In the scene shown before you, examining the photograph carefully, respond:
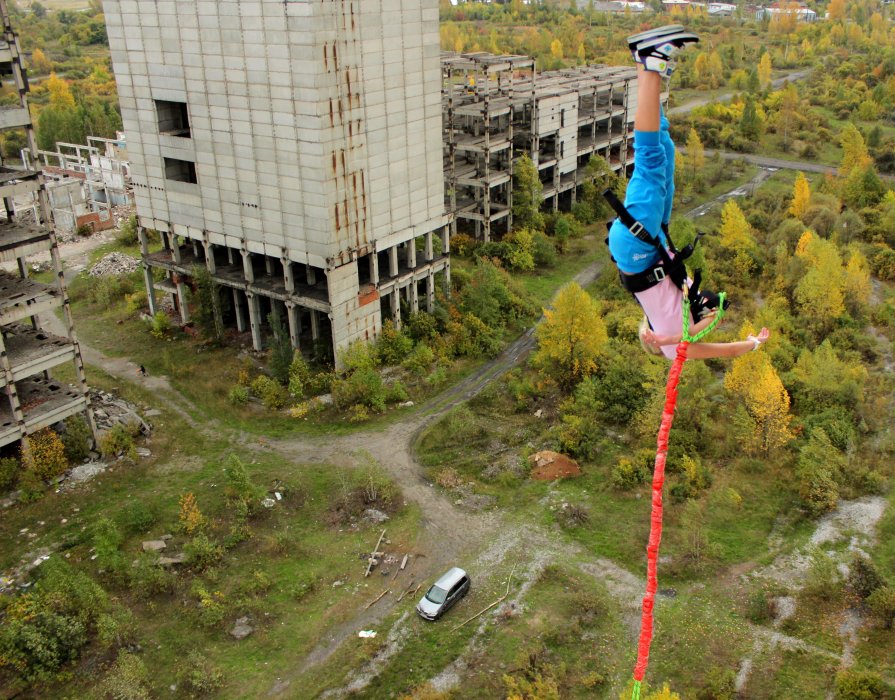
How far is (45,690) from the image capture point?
86.6 ft

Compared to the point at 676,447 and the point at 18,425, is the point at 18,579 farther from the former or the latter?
the point at 676,447

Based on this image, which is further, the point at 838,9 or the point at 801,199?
the point at 838,9

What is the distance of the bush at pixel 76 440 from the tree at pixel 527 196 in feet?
124

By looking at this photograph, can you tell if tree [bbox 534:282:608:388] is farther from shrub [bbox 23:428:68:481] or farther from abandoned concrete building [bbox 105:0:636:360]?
shrub [bbox 23:428:68:481]

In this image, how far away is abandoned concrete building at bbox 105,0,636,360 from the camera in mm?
40969

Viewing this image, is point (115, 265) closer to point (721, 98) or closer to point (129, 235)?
point (129, 235)

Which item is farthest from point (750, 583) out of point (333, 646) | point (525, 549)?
point (333, 646)

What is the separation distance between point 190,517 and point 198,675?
835cm

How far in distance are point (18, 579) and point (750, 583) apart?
27545 mm

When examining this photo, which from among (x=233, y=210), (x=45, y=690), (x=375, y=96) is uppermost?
(x=375, y=96)

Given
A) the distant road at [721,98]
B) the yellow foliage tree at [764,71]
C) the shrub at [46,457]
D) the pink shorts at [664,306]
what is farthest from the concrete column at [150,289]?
the yellow foliage tree at [764,71]

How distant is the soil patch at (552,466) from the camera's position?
36.2 m

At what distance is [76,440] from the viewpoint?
3828cm

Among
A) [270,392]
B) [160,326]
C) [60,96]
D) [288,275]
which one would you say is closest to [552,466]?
[270,392]
